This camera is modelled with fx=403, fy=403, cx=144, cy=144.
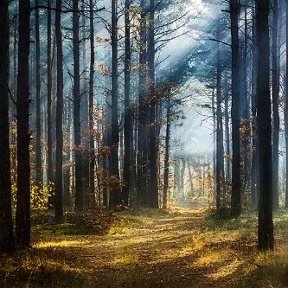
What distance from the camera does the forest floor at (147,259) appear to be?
249 inches

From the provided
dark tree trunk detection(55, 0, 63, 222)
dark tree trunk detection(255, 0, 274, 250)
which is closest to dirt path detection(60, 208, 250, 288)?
dark tree trunk detection(255, 0, 274, 250)

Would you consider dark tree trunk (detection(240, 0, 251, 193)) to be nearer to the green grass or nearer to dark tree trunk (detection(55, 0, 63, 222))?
dark tree trunk (detection(55, 0, 63, 222))

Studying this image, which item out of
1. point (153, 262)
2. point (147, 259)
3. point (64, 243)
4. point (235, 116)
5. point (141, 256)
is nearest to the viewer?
point (153, 262)

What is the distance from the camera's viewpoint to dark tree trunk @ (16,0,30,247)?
8930mm

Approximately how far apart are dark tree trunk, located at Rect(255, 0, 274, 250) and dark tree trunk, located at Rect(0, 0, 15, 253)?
4.93 m

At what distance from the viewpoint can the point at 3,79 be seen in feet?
25.8

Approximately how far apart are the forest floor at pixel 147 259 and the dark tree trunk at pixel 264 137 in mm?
464

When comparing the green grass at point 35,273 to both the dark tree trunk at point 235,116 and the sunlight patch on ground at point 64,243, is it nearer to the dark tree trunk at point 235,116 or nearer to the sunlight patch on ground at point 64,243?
the sunlight patch on ground at point 64,243

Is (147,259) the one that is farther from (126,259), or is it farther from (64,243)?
(64,243)

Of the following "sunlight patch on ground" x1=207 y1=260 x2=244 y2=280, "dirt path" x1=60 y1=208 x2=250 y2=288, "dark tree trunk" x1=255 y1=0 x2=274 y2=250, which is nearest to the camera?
"dirt path" x1=60 y1=208 x2=250 y2=288

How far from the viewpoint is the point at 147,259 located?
898 centimetres

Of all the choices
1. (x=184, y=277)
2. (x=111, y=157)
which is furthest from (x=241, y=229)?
(x=111, y=157)

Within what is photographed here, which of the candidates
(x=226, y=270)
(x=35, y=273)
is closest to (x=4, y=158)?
(x=35, y=273)

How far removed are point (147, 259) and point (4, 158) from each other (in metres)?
3.81
